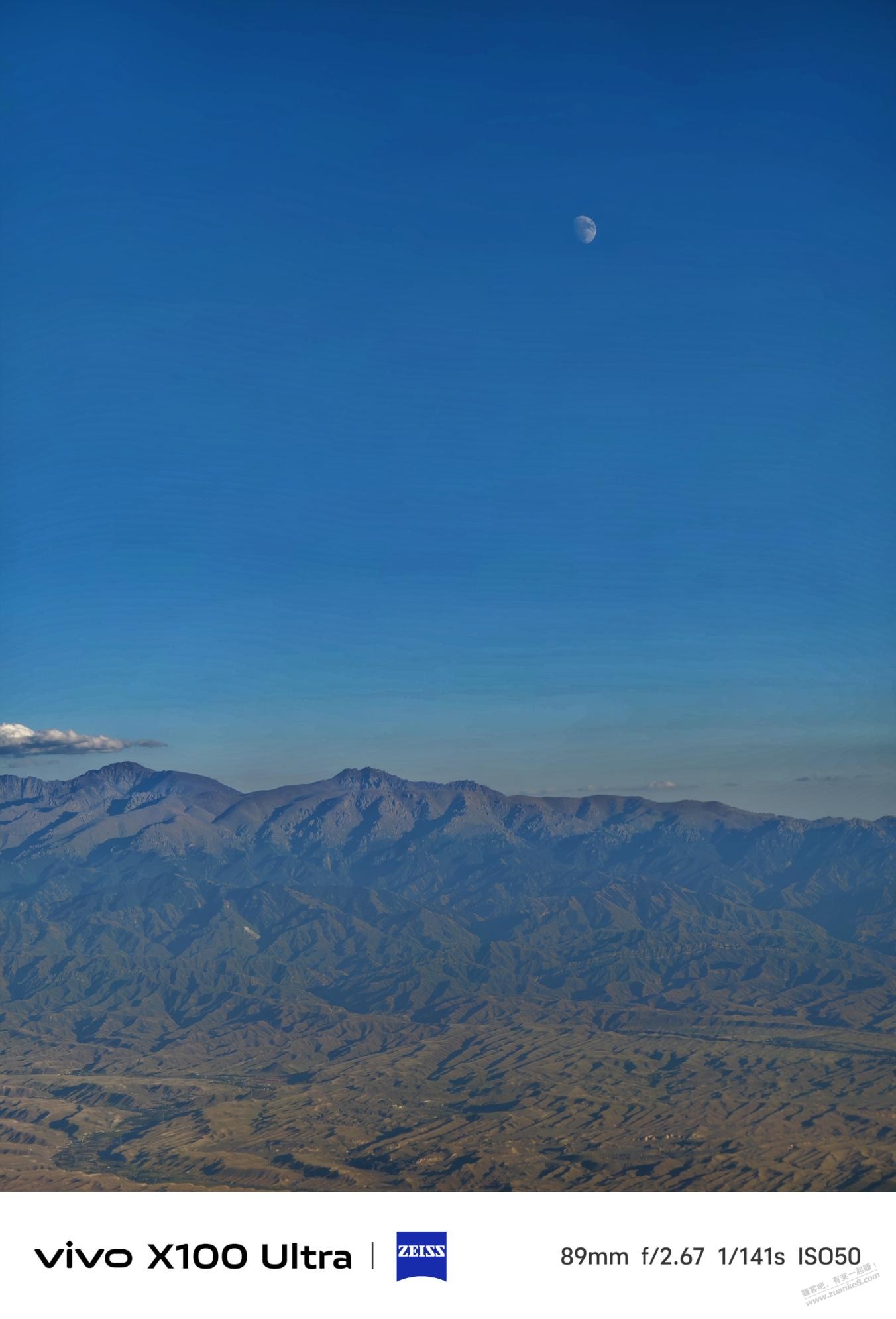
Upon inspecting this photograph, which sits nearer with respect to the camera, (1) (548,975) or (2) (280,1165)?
(2) (280,1165)

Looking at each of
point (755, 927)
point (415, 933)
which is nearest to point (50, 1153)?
point (415, 933)
